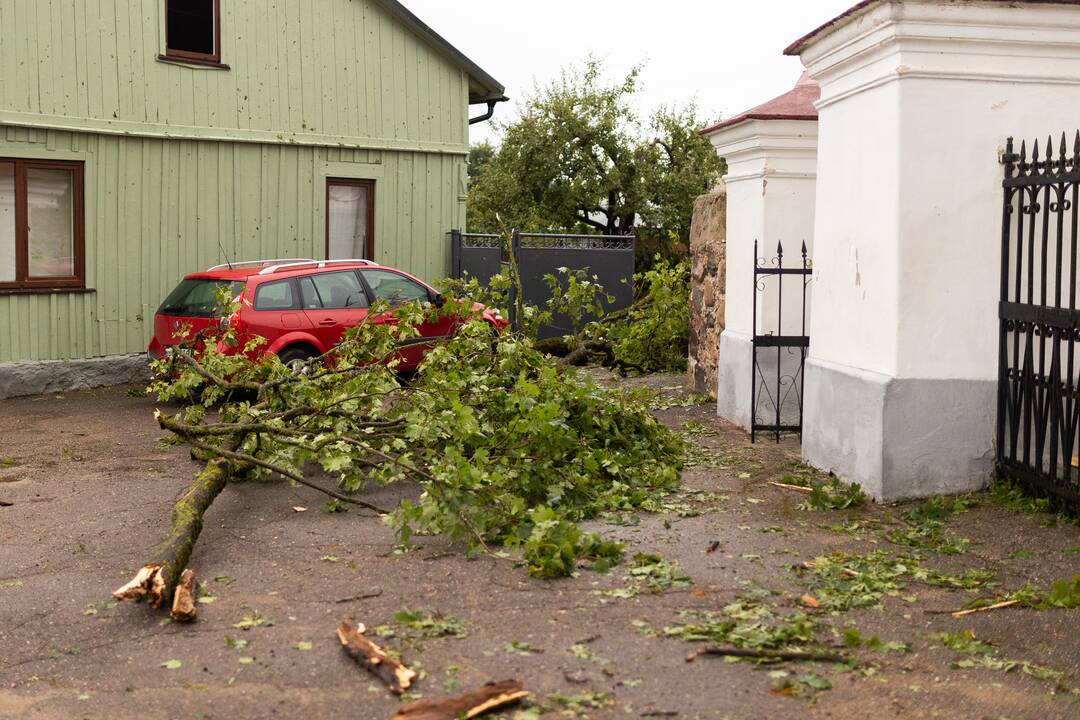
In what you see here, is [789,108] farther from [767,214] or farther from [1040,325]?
[1040,325]

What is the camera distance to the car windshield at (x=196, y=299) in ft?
44.0

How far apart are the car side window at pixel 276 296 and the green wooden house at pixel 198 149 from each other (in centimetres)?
330

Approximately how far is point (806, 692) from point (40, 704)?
9.53 ft

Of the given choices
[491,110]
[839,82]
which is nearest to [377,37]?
[491,110]

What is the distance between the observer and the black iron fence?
19.9 m

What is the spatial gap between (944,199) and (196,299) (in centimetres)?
852

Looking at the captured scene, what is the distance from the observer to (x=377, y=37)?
18484mm

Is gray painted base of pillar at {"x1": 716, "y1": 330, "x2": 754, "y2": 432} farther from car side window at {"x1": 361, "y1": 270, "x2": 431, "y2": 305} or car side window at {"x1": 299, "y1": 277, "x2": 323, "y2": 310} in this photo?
car side window at {"x1": 299, "y1": 277, "x2": 323, "y2": 310}

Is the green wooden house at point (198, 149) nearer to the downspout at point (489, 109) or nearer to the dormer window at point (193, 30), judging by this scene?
the dormer window at point (193, 30)

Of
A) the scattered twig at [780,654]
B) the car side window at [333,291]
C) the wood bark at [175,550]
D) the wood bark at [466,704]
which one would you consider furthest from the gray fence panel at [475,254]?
the wood bark at [466,704]

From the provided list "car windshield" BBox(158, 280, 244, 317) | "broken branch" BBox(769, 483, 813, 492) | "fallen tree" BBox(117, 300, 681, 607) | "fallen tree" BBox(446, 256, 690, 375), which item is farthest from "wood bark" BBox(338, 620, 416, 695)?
"fallen tree" BBox(446, 256, 690, 375)

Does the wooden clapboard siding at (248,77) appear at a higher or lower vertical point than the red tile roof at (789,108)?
higher

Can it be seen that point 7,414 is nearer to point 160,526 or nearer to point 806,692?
point 160,526

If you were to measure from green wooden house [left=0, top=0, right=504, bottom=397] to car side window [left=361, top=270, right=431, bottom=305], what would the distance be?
3132 millimetres
